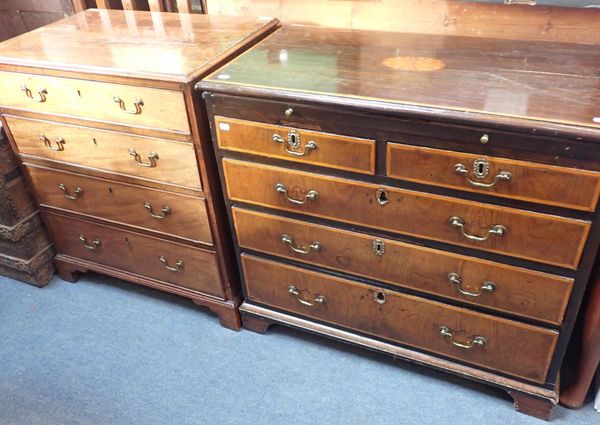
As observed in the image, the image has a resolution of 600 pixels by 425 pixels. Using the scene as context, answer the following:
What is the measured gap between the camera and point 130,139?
1.55m

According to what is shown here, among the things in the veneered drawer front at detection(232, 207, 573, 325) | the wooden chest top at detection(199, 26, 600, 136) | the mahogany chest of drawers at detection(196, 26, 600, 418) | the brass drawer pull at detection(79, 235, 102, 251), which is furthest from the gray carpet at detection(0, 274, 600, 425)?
the wooden chest top at detection(199, 26, 600, 136)

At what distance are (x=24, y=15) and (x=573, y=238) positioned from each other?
220cm

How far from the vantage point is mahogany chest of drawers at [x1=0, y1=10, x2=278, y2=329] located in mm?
1454

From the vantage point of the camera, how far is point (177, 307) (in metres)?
1.91

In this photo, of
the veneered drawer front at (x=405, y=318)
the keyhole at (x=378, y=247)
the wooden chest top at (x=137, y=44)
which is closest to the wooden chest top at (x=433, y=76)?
the wooden chest top at (x=137, y=44)

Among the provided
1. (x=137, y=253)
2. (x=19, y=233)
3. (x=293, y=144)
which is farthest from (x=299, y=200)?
(x=19, y=233)

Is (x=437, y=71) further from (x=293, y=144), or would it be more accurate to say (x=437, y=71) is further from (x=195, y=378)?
(x=195, y=378)

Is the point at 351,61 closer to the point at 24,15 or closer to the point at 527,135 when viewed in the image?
the point at 527,135

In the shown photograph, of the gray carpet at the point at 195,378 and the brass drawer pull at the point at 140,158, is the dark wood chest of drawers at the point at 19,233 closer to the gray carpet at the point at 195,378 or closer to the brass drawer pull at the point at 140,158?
the gray carpet at the point at 195,378

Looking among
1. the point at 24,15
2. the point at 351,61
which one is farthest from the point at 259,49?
the point at 24,15

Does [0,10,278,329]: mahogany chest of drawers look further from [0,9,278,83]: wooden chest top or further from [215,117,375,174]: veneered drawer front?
[215,117,375,174]: veneered drawer front

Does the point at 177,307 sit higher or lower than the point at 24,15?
lower

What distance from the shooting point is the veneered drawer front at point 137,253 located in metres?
1.73

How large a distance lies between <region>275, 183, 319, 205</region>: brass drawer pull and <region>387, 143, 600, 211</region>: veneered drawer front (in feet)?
0.73
